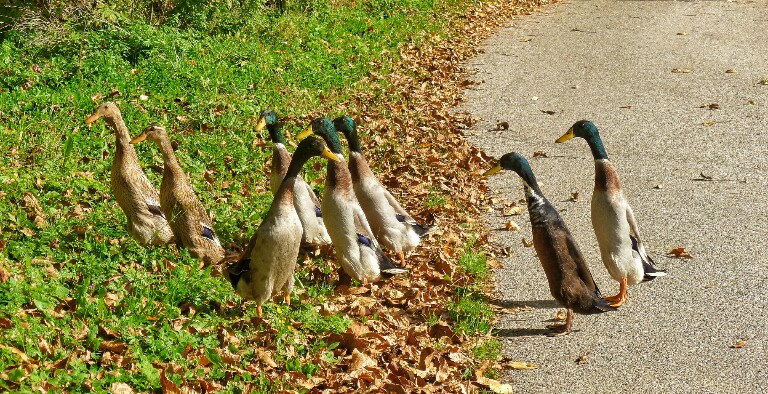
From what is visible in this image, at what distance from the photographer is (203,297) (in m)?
5.65

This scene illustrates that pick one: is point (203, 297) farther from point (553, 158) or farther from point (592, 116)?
point (592, 116)

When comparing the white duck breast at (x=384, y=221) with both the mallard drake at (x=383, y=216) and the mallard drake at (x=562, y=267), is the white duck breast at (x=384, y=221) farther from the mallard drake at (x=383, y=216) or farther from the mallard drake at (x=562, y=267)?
the mallard drake at (x=562, y=267)

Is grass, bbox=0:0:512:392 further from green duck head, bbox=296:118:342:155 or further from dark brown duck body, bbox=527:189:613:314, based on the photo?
green duck head, bbox=296:118:342:155

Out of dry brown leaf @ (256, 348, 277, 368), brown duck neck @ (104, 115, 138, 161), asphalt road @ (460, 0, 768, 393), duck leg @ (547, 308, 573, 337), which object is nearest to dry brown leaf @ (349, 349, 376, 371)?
dry brown leaf @ (256, 348, 277, 368)

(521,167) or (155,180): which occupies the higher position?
(521,167)

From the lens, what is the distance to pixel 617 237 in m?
6.19

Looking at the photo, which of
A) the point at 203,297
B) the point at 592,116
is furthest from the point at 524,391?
the point at 592,116

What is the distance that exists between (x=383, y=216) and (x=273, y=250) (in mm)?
1512

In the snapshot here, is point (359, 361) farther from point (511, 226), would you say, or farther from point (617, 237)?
point (511, 226)

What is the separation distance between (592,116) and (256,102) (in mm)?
4343

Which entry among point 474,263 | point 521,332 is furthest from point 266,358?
point 474,263

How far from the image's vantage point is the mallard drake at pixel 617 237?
20.3 ft

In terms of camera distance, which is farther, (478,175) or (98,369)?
(478,175)

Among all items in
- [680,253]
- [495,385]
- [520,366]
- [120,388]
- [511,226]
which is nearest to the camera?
[120,388]
